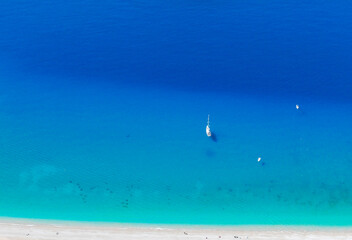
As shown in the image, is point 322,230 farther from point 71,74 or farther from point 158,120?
point 71,74

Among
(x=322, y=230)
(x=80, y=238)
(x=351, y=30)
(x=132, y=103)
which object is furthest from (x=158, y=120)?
(x=351, y=30)

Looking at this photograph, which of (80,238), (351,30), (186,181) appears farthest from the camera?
(351,30)

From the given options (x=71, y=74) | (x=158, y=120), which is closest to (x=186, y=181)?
(x=158, y=120)

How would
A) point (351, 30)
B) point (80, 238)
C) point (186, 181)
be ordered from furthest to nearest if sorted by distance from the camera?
point (351, 30) < point (186, 181) < point (80, 238)

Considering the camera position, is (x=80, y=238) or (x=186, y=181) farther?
(x=186, y=181)

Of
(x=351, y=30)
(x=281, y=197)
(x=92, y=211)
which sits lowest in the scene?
(x=92, y=211)

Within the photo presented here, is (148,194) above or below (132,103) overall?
below
